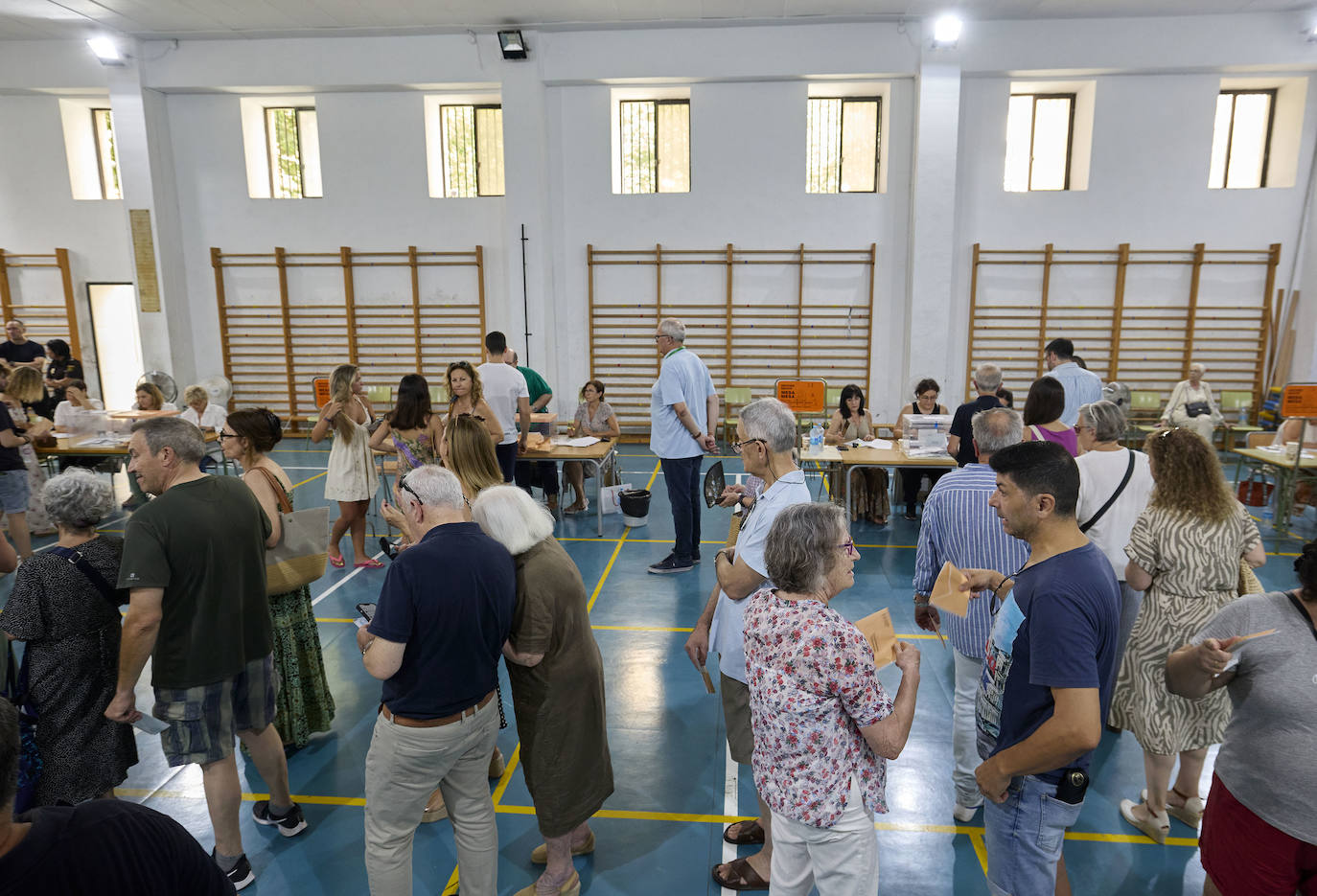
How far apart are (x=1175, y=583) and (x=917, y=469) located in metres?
4.73

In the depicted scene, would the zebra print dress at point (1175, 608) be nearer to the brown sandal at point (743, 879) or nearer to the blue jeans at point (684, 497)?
the brown sandal at point (743, 879)

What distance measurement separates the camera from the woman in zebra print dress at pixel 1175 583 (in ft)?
9.12

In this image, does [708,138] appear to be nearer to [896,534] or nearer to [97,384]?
[896,534]

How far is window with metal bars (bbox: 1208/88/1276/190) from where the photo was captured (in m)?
10.7

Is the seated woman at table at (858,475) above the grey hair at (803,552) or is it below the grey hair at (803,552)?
below

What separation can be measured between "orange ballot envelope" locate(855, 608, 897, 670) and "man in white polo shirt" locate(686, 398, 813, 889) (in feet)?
1.40

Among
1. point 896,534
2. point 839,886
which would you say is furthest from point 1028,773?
point 896,534

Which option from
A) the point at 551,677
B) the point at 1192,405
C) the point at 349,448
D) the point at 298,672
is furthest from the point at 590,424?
the point at 1192,405

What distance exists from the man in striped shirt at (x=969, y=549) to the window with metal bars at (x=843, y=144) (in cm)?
897

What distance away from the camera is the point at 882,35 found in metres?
10.1

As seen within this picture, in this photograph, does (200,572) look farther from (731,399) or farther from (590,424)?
(731,399)

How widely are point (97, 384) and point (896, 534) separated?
12.8 metres

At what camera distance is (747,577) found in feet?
8.07

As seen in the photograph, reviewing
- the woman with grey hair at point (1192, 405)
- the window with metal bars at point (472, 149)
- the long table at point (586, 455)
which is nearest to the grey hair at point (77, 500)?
the long table at point (586, 455)
